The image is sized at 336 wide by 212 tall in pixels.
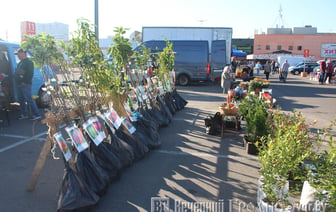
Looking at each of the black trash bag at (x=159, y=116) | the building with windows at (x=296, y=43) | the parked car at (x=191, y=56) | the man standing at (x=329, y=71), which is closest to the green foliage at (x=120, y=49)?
the black trash bag at (x=159, y=116)

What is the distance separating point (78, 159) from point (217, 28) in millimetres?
15436

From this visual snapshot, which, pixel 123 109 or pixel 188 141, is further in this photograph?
pixel 188 141

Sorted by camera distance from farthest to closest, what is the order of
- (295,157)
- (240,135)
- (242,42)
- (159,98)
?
(242,42), (159,98), (240,135), (295,157)

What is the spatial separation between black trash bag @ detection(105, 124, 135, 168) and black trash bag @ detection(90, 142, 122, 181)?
0.15 metres

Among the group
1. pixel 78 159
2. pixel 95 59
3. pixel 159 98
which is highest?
pixel 95 59

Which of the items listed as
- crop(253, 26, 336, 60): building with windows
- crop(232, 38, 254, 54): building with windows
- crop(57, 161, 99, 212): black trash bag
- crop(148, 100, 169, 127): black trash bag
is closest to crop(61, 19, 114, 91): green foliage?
crop(57, 161, 99, 212): black trash bag

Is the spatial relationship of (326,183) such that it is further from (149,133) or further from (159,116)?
(159,116)

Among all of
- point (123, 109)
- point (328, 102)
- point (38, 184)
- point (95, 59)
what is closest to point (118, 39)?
point (95, 59)

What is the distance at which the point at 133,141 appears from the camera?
485 centimetres

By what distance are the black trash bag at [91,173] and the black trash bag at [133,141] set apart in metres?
1.04

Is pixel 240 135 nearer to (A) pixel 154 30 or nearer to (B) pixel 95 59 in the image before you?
(B) pixel 95 59

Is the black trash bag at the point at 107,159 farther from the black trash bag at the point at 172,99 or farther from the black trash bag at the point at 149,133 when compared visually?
the black trash bag at the point at 172,99

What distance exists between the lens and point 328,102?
12.0 meters

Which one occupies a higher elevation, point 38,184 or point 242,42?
point 242,42
